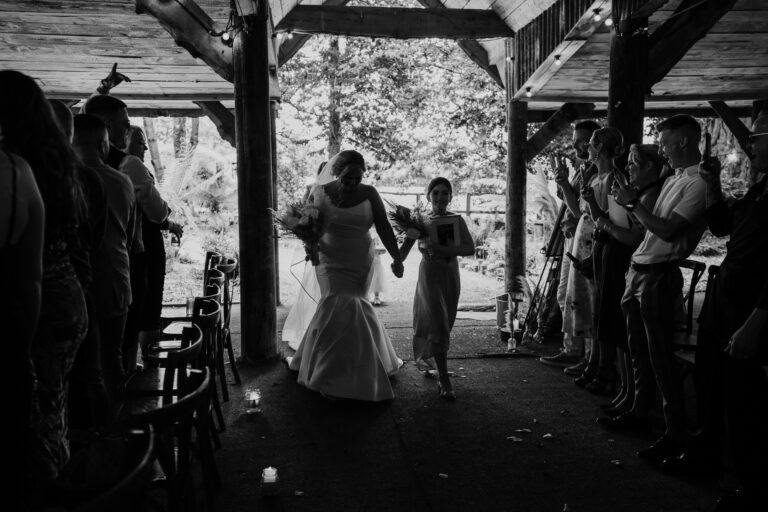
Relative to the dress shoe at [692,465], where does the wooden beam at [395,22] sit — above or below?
above

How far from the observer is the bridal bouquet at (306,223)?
5.48 m

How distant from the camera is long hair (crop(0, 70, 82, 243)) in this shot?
84.7 inches

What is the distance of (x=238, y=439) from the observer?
439cm

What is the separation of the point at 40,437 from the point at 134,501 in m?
1.06

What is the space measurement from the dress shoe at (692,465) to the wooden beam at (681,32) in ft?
11.4

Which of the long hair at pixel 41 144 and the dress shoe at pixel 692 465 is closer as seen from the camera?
the long hair at pixel 41 144

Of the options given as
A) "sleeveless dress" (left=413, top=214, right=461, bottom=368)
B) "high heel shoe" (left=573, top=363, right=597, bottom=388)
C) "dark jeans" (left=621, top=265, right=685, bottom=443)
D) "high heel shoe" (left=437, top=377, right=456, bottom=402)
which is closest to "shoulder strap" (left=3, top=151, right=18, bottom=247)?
"dark jeans" (left=621, top=265, right=685, bottom=443)

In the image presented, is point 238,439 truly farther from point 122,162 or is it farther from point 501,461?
point 122,162

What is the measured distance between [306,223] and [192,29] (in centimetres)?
226

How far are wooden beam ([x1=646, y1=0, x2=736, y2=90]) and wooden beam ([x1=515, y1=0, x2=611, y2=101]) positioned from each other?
2.99 feet

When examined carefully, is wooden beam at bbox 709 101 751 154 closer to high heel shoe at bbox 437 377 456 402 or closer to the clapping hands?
the clapping hands

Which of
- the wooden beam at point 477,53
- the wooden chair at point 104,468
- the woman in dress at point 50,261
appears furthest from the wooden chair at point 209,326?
the wooden beam at point 477,53

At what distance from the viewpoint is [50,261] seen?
2.36 m

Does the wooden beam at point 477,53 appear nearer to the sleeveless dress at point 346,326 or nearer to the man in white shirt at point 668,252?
the sleeveless dress at point 346,326
